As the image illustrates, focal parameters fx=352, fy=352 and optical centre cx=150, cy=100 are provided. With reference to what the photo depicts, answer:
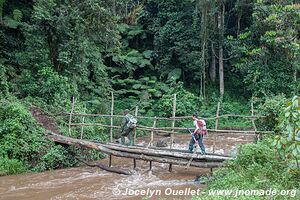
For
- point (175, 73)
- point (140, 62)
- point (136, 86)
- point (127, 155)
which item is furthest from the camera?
point (140, 62)

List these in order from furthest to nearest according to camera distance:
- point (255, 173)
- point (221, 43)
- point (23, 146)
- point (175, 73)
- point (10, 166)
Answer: point (175, 73)
point (221, 43)
point (23, 146)
point (10, 166)
point (255, 173)

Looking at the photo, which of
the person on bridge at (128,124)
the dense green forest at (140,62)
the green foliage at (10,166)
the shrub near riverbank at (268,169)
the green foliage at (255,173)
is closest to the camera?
the shrub near riverbank at (268,169)

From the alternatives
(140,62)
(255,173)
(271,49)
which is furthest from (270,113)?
(140,62)

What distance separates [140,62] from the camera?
2253 cm

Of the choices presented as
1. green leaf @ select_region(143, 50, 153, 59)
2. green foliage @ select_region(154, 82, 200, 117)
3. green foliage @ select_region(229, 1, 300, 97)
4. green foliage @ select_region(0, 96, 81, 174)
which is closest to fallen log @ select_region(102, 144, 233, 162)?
green foliage @ select_region(0, 96, 81, 174)

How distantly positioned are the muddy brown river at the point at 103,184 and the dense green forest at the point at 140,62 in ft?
3.32

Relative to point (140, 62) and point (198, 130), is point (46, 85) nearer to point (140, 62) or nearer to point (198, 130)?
point (198, 130)

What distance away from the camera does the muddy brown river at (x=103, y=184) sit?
7.92 m

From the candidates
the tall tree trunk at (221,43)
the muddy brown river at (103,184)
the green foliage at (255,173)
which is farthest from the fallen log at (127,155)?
the tall tree trunk at (221,43)

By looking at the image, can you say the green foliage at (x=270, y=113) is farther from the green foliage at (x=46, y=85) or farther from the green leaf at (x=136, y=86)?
the green leaf at (x=136, y=86)

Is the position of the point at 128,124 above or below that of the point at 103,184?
above

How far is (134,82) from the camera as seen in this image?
73.7ft

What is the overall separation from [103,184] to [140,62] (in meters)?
14.2

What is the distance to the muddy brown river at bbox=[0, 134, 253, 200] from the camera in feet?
26.0
